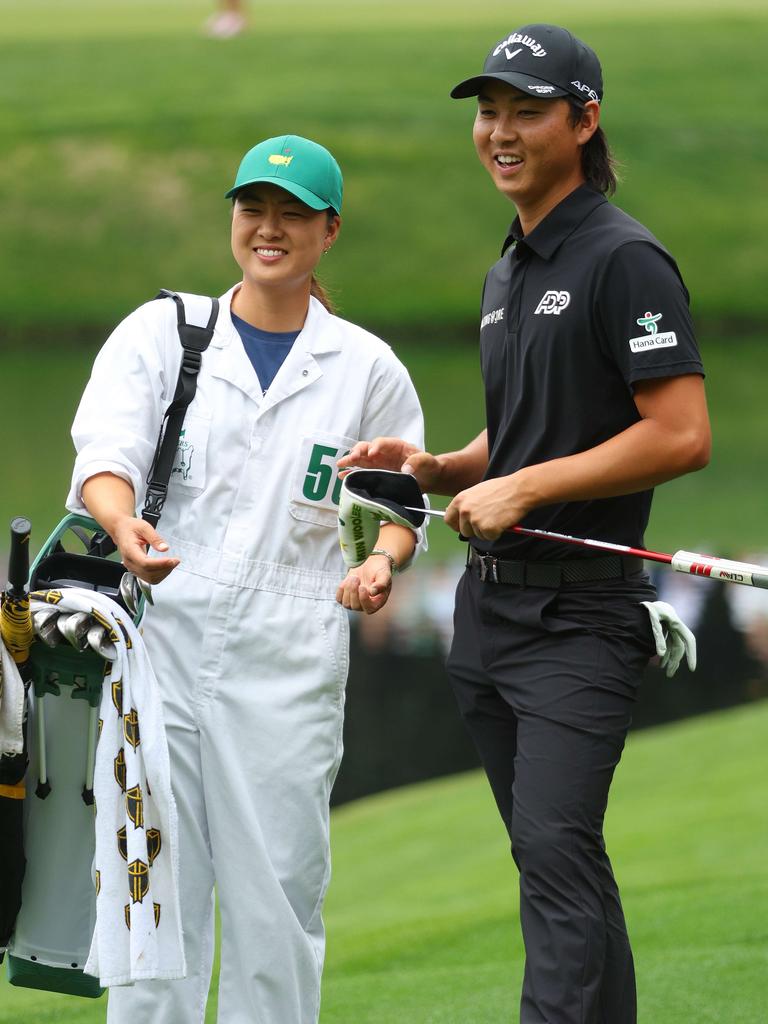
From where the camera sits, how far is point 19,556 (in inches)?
121

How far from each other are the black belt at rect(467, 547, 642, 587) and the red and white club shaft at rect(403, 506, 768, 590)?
0.13 ft

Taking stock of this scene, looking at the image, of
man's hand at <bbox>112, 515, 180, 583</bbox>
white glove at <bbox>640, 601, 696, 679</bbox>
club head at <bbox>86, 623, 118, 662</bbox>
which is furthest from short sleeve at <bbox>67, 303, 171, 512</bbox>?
white glove at <bbox>640, 601, 696, 679</bbox>

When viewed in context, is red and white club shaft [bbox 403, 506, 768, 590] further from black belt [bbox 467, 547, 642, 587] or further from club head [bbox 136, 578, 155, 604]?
club head [bbox 136, 578, 155, 604]

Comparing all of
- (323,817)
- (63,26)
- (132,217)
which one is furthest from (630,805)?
(63,26)

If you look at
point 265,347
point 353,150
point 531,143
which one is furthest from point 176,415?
point 353,150

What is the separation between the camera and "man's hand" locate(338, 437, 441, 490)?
133 inches

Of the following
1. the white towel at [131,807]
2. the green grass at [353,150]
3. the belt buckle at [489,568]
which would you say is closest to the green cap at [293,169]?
the belt buckle at [489,568]

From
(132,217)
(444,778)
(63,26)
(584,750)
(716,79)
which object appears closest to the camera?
(584,750)

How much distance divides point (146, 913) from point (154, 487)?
0.81 m

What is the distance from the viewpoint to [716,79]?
1513 inches

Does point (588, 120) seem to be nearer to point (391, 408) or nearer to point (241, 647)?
point (391, 408)

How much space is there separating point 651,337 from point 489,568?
1.88 feet

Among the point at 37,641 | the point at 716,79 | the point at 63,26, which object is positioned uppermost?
the point at 63,26

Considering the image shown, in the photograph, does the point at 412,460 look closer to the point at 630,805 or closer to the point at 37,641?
the point at 37,641
